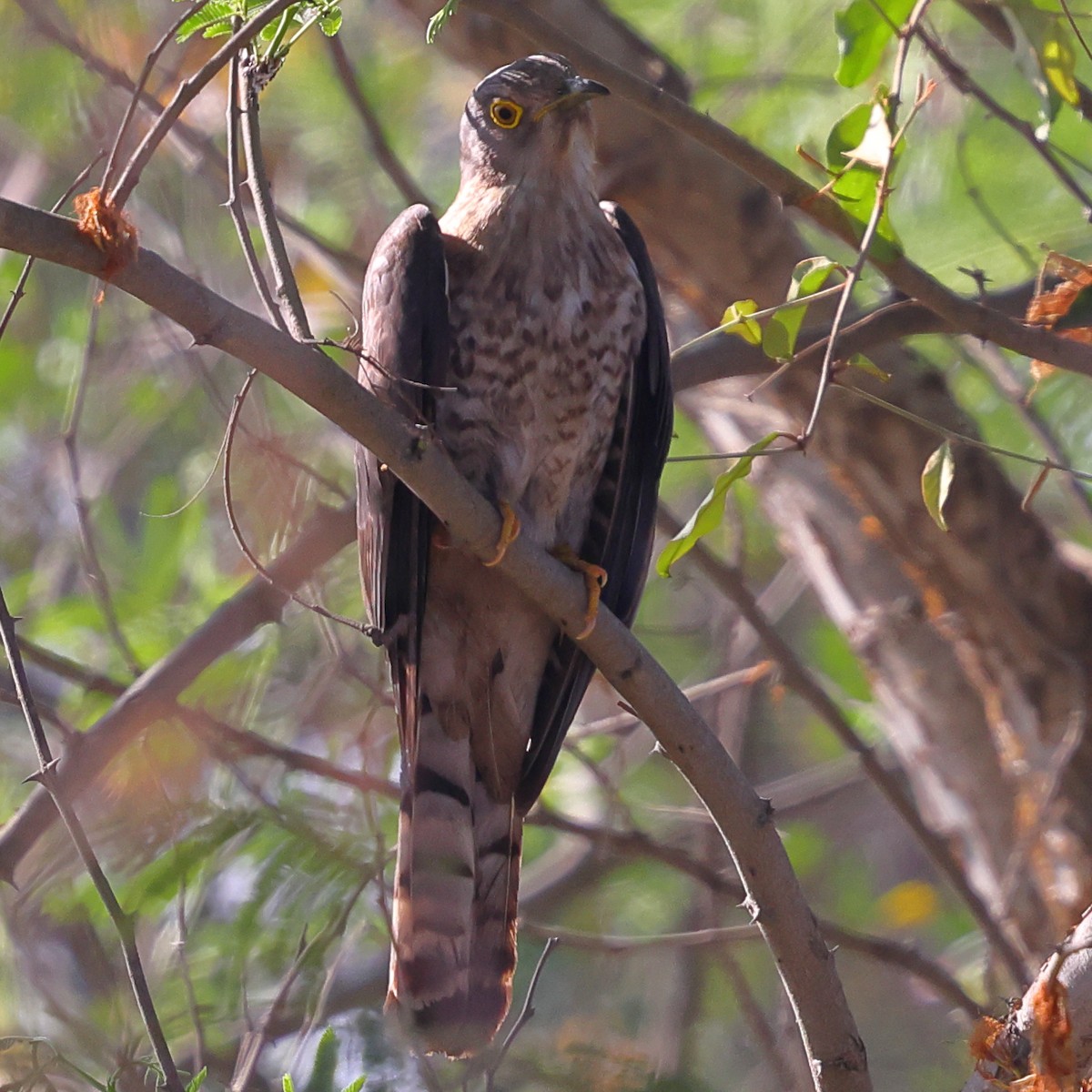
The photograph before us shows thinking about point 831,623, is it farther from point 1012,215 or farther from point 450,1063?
point 450,1063

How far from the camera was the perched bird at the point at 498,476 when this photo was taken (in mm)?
3264

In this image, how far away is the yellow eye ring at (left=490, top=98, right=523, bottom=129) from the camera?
12.0 feet

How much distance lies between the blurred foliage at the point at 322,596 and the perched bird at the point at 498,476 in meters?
0.21

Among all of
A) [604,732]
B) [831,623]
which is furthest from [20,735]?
[831,623]

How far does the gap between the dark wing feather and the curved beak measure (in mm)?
459

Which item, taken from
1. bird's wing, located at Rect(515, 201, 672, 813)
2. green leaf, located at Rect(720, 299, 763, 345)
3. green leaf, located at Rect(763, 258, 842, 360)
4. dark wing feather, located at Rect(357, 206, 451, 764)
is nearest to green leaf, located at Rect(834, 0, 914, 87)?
green leaf, located at Rect(763, 258, 842, 360)

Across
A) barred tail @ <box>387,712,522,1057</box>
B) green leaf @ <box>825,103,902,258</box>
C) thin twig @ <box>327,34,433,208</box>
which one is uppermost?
thin twig @ <box>327,34,433,208</box>

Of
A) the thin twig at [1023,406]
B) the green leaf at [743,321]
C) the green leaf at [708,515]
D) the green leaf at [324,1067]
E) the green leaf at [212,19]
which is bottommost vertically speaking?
the green leaf at [324,1067]

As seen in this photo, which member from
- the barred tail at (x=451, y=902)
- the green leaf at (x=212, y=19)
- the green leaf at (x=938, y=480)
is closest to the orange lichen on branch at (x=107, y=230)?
the green leaf at (x=212, y=19)

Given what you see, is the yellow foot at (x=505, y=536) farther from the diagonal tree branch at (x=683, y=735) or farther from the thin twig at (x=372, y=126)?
the thin twig at (x=372, y=126)

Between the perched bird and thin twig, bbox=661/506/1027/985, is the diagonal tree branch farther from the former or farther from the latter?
thin twig, bbox=661/506/1027/985

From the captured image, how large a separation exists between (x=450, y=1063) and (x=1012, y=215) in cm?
315

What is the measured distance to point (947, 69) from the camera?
337cm

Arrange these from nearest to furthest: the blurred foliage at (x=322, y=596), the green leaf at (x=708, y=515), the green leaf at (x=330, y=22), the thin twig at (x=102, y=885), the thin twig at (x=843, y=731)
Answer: the thin twig at (x=102, y=885)
the green leaf at (x=330, y=22)
the green leaf at (x=708, y=515)
the blurred foliage at (x=322, y=596)
the thin twig at (x=843, y=731)
